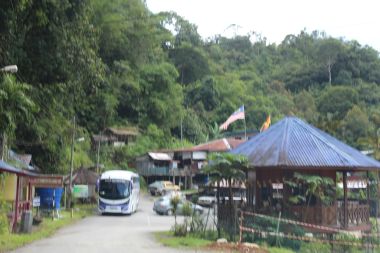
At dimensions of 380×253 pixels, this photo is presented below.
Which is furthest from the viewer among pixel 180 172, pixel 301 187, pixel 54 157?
pixel 180 172

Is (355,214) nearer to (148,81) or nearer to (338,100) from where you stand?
(148,81)

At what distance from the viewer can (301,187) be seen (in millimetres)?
21688

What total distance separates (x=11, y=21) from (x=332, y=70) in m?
82.7

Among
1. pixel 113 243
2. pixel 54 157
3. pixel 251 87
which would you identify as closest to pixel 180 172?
pixel 54 157

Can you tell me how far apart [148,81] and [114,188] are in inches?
1378

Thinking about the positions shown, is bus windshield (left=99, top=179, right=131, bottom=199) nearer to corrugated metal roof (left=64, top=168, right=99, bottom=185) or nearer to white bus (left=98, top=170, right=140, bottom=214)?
white bus (left=98, top=170, right=140, bottom=214)

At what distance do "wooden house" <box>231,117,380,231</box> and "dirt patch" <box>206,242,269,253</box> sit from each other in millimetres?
3570

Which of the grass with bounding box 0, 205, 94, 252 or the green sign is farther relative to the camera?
the green sign

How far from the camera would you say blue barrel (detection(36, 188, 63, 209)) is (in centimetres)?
3281

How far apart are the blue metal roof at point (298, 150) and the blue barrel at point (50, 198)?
1426cm

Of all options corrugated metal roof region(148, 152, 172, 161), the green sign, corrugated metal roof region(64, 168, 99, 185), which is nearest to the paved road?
the green sign

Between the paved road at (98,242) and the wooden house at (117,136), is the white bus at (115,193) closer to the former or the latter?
the paved road at (98,242)

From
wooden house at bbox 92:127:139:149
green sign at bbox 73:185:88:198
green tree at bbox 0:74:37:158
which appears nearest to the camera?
green tree at bbox 0:74:37:158

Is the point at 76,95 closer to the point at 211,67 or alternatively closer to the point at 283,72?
the point at 211,67
